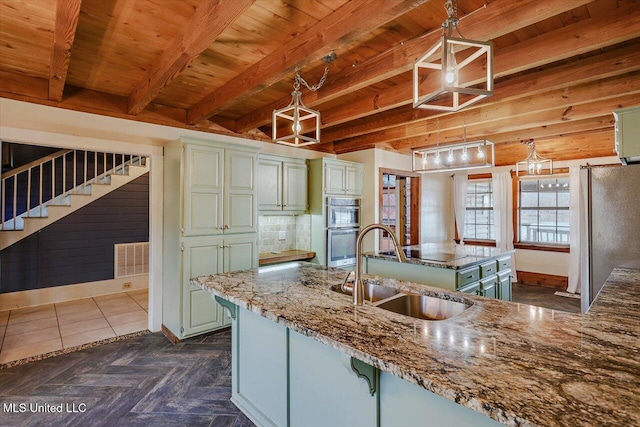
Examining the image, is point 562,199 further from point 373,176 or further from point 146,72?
point 146,72

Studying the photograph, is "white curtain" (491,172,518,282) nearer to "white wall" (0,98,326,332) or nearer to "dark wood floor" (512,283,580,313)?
"dark wood floor" (512,283,580,313)

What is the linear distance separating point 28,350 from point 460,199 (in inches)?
283

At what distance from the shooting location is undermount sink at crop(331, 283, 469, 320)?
5.99 feet

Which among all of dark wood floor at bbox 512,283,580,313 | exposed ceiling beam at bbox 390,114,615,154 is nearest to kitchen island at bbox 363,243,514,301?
dark wood floor at bbox 512,283,580,313

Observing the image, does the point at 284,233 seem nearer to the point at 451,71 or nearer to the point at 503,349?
the point at 451,71

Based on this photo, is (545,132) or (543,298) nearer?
(545,132)

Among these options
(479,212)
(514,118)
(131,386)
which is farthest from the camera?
(479,212)

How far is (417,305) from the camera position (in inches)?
77.7

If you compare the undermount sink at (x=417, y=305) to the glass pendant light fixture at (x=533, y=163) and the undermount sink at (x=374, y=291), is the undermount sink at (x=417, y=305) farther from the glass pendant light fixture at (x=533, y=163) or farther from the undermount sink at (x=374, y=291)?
the glass pendant light fixture at (x=533, y=163)

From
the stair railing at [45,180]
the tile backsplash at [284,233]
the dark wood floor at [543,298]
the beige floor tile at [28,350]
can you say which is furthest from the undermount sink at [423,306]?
the stair railing at [45,180]

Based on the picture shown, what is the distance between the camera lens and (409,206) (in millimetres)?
6293

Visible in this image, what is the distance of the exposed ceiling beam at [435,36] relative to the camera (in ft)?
5.96

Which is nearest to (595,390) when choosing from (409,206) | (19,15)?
(19,15)

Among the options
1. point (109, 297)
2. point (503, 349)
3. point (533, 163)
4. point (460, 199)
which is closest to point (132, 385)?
point (503, 349)
